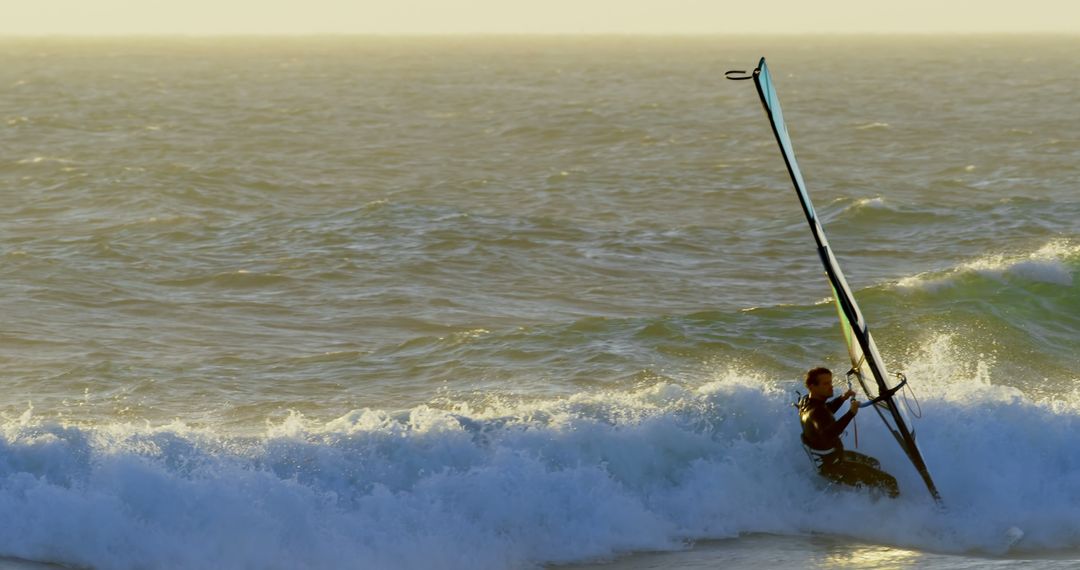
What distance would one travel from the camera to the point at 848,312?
9.42m

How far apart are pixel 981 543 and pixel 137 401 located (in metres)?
7.57

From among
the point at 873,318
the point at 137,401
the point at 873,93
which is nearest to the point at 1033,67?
the point at 873,93

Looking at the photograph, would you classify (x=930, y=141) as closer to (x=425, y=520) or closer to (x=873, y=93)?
(x=873, y=93)

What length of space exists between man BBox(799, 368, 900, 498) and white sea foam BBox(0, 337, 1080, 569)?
0.15 m

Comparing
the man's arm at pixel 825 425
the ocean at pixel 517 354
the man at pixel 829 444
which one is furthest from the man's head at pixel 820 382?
the ocean at pixel 517 354

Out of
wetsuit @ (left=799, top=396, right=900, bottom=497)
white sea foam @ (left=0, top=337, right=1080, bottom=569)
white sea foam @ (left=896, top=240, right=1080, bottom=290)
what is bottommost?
white sea foam @ (left=0, top=337, right=1080, bottom=569)

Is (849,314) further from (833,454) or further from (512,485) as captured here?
(512,485)

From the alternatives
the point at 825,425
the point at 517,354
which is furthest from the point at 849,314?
the point at 517,354

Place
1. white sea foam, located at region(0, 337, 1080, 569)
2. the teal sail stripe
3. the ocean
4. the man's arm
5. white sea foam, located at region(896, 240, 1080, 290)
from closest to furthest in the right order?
1. the teal sail stripe
2. white sea foam, located at region(0, 337, 1080, 569)
3. the ocean
4. the man's arm
5. white sea foam, located at region(896, 240, 1080, 290)

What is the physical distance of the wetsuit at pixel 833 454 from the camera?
989 cm

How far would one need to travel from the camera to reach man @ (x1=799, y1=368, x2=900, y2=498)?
32.2 feet

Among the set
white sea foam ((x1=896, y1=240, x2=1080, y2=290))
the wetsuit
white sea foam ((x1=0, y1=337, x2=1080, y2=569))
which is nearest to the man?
the wetsuit

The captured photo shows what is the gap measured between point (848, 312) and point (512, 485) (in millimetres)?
2731

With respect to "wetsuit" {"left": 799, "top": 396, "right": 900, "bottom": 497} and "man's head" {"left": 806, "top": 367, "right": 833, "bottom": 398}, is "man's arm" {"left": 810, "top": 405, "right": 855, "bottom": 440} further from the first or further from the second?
"man's head" {"left": 806, "top": 367, "right": 833, "bottom": 398}
